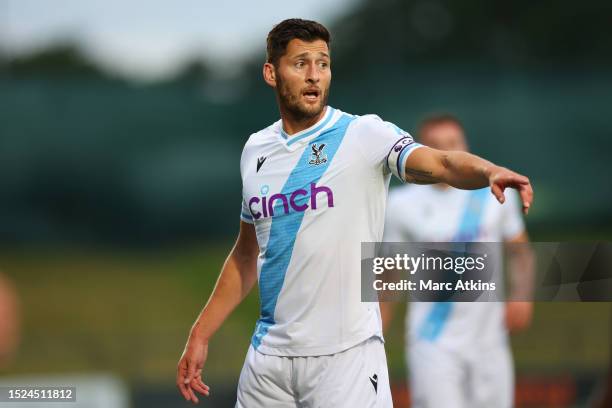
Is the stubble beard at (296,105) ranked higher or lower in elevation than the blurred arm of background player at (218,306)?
higher

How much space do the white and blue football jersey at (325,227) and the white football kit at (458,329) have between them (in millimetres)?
2224

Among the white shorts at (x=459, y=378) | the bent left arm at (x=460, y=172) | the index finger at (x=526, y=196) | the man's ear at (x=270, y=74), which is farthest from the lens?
the white shorts at (x=459, y=378)

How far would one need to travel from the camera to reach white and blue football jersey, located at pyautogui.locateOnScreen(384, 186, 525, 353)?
6918 millimetres

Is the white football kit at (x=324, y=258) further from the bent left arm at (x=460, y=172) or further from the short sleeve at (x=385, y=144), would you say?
the bent left arm at (x=460, y=172)

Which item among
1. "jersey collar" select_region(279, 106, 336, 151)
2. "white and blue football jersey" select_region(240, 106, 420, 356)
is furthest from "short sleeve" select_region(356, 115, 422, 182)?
"jersey collar" select_region(279, 106, 336, 151)

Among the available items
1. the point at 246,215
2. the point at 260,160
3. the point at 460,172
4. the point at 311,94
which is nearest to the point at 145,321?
the point at 246,215

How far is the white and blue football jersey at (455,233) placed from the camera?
6.92 metres

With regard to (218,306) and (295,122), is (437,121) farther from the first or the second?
(218,306)

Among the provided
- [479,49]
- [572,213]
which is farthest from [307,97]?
[479,49]

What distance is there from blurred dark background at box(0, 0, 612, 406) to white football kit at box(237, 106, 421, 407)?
970 cm

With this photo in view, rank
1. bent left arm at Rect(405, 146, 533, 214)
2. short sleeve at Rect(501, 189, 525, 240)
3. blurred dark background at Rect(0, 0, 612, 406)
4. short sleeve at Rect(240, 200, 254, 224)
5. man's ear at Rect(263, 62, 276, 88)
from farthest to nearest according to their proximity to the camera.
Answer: blurred dark background at Rect(0, 0, 612, 406)
short sleeve at Rect(501, 189, 525, 240)
short sleeve at Rect(240, 200, 254, 224)
man's ear at Rect(263, 62, 276, 88)
bent left arm at Rect(405, 146, 533, 214)

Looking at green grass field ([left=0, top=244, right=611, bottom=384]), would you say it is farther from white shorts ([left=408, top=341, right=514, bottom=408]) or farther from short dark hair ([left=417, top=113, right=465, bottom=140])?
short dark hair ([left=417, top=113, right=465, bottom=140])

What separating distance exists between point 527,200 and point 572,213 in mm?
13431

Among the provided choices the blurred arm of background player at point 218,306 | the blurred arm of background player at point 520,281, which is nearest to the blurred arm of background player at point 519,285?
the blurred arm of background player at point 520,281
